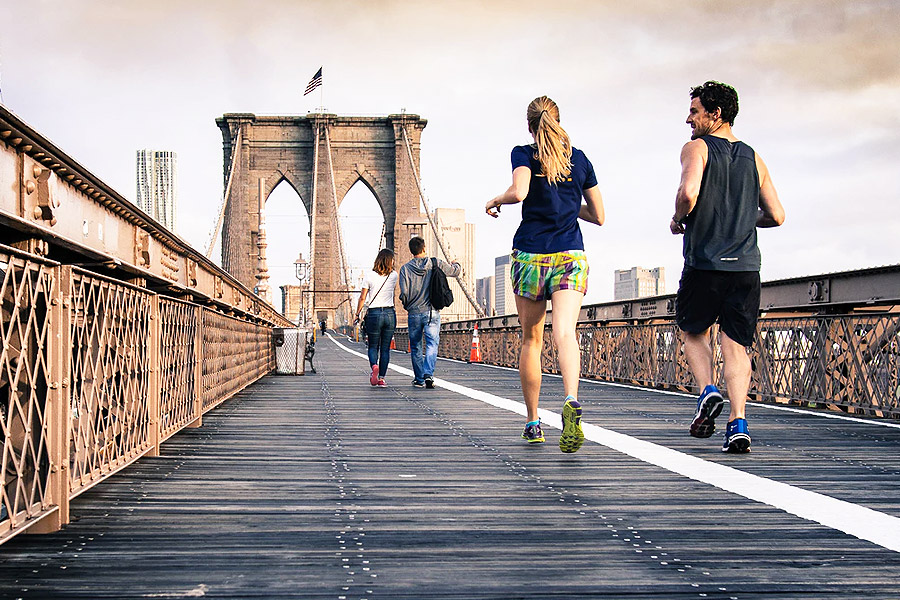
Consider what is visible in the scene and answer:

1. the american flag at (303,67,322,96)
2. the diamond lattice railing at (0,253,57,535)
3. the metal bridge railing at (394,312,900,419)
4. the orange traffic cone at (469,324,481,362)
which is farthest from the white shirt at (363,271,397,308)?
the american flag at (303,67,322,96)

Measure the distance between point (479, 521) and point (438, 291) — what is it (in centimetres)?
715

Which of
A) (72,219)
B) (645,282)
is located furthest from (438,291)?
(645,282)

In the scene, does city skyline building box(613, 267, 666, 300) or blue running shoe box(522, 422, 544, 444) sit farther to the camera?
city skyline building box(613, 267, 666, 300)

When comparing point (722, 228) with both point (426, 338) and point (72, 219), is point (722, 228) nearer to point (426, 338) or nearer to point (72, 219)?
point (72, 219)

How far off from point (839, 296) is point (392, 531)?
513 cm

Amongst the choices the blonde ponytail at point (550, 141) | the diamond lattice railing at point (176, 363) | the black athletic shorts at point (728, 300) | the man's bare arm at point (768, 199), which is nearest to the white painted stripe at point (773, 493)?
the black athletic shorts at point (728, 300)

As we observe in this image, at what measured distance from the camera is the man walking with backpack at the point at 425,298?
10031 mm

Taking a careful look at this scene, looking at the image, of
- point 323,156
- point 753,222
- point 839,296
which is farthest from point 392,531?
point 323,156

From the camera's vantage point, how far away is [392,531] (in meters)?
2.78

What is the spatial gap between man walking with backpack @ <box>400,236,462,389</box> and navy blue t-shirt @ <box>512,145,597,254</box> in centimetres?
504

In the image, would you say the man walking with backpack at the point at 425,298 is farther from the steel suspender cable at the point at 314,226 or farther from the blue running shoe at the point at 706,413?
the steel suspender cable at the point at 314,226

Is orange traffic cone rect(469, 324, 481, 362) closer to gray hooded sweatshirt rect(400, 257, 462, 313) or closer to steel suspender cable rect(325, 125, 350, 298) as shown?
gray hooded sweatshirt rect(400, 257, 462, 313)

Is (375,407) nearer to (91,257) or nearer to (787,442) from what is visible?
(787,442)

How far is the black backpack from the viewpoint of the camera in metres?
9.99
